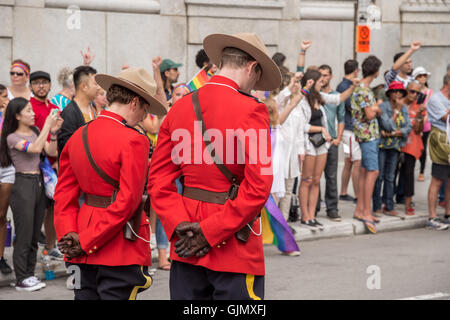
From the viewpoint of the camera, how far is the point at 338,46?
1528 cm

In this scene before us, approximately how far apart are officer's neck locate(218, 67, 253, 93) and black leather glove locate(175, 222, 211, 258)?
79 cm

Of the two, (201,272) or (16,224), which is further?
(16,224)

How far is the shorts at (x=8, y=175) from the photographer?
272 inches

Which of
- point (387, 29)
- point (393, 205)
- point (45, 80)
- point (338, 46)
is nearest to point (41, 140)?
point (45, 80)

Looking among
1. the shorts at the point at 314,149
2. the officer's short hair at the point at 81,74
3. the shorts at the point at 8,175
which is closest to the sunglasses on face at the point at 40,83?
the officer's short hair at the point at 81,74

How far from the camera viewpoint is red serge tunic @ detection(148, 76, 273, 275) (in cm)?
372

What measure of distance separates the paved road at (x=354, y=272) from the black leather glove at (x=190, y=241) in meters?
2.88

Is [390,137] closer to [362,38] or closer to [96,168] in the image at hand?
[362,38]

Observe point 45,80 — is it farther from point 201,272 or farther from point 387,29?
point 387,29

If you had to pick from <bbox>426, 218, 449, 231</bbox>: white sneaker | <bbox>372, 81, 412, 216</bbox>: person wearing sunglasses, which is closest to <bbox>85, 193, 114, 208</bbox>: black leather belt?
<bbox>372, 81, 412, 216</bbox>: person wearing sunglasses

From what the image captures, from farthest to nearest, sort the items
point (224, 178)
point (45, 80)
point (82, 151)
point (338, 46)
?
point (338, 46), point (45, 80), point (82, 151), point (224, 178)

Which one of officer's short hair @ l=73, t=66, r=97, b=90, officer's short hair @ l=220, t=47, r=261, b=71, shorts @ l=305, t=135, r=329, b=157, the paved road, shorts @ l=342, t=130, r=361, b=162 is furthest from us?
shorts @ l=342, t=130, r=361, b=162

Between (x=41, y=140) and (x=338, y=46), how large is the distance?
9.80 m

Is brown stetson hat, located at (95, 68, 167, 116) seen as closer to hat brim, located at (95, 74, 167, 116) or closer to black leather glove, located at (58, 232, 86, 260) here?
hat brim, located at (95, 74, 167, 116)
